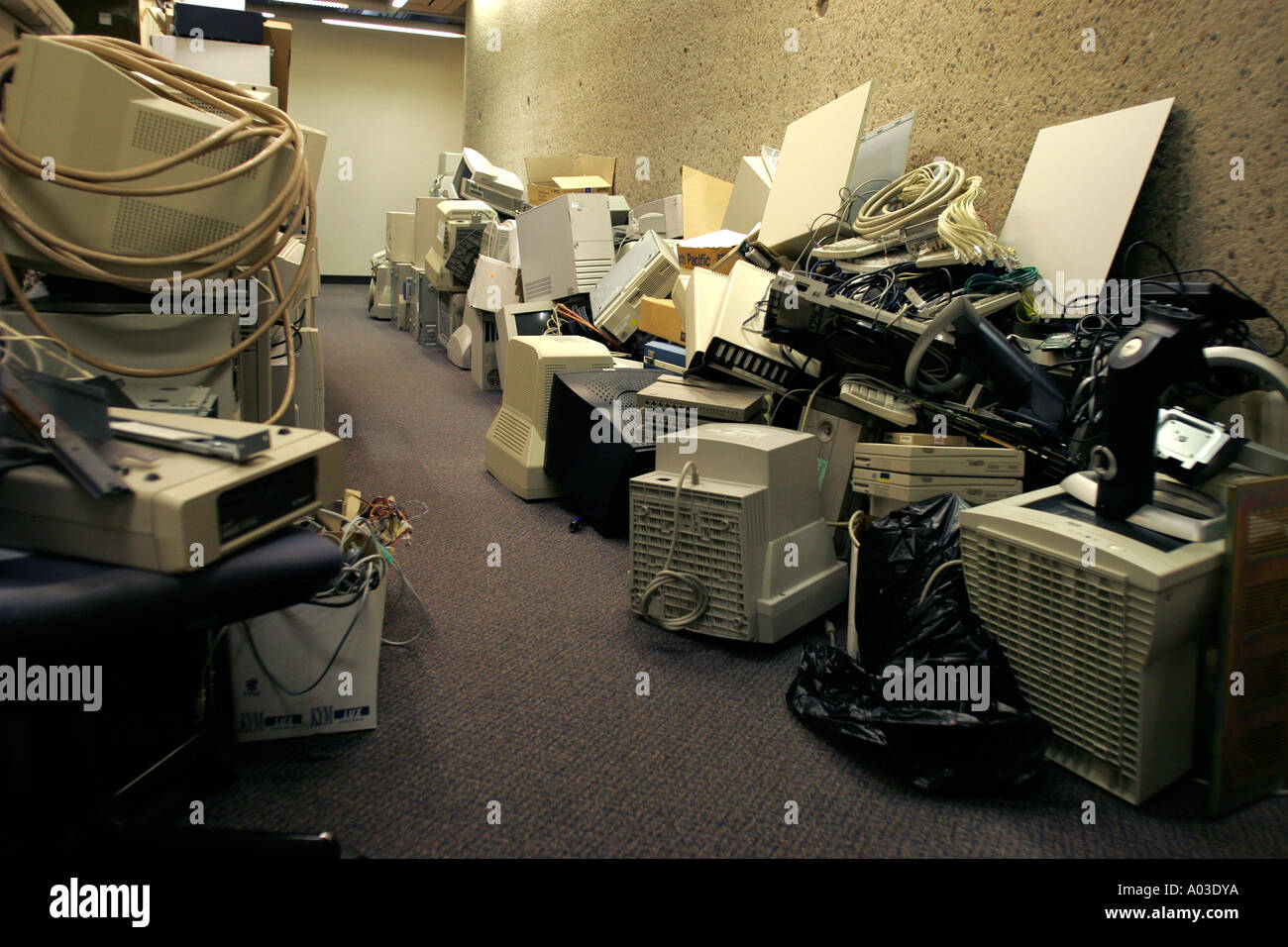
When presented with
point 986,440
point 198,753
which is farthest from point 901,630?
point 198,753

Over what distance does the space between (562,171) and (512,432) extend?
11.8 feet

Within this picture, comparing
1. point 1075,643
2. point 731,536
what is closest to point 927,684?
point 1075,643

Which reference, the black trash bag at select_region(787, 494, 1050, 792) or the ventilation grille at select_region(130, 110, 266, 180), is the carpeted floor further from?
the ventilation grille at select_region(130, 110, 266, 180)

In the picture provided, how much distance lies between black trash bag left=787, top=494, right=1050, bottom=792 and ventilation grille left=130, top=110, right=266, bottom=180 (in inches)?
57.4

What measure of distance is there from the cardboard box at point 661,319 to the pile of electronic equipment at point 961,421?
1 centimetres

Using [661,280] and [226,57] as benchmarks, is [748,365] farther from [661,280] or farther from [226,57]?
[226,57]

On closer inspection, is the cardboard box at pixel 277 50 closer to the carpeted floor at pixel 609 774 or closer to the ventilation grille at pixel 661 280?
the ventilation grille at pixel 661 280

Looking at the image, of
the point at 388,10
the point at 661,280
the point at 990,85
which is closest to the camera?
the point at 990,85

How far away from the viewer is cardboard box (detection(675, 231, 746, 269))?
3.13 metres

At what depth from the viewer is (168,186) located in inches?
55.9

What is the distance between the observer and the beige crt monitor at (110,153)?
132 centimetres

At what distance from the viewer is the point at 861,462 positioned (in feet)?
6.22
